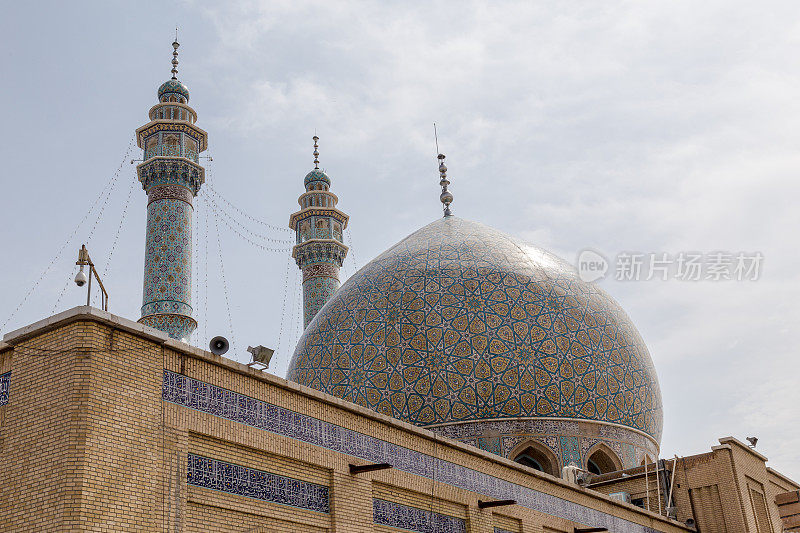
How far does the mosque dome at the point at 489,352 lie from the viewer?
1173cm

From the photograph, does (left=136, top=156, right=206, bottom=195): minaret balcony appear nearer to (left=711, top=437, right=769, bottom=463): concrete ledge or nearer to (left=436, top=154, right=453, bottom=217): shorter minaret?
(left=436, top=154, right=453, bottom=217): shorter minaret

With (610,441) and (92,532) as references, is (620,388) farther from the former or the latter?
(92,532)

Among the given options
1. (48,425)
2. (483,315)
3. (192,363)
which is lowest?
(48,425)

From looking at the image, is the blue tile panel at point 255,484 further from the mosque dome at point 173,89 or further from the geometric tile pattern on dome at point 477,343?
the mosque dome at point 173,89

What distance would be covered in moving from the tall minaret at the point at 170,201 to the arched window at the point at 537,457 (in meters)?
5.70

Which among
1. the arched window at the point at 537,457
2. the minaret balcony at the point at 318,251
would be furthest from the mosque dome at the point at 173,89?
the arched window at the point at 537,457

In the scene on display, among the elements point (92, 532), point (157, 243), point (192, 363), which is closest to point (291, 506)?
point (192, 363)

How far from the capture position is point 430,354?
39.0ft

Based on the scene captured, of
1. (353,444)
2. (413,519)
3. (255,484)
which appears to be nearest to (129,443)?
(255,484)

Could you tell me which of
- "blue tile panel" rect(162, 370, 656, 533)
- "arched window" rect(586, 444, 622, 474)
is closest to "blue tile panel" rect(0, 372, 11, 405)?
"blue tile panel" rect(162, 370, 656, 533)

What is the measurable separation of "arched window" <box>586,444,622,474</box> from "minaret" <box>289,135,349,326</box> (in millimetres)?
8009

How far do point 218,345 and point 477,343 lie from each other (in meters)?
6.44

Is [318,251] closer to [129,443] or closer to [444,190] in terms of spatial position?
[444,190]

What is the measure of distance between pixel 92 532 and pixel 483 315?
801 cm
